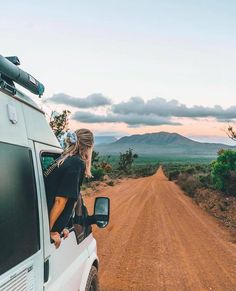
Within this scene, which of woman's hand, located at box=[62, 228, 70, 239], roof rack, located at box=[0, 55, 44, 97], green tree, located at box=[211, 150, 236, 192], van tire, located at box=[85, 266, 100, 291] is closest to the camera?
roof rack, located at box=[0, 55, 44, 97]

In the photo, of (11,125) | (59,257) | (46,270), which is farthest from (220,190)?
(11,125)

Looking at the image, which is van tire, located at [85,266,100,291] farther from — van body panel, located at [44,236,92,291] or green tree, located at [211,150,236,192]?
green tree, located at [211,150,236,192]

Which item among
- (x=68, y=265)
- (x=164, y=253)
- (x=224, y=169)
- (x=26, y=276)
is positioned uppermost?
(x=26, y=276)

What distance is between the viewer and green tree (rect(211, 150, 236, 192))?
2639 centimetres

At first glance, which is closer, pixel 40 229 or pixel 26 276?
pixel 26 276

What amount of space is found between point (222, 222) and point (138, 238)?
578 cm

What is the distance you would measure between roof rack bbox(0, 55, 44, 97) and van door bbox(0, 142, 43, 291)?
1.24 ft

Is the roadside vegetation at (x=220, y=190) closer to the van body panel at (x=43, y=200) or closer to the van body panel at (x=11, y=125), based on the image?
the van body panel at (x=43, y=200)

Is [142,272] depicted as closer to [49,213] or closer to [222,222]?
[49,213]

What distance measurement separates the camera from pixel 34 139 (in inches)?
116

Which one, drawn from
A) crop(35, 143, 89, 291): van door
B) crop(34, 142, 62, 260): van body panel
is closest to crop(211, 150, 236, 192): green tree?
crop(35, 143, 89, 291): van door

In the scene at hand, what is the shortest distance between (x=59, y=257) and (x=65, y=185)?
53 centimetres

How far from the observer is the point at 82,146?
3.59 meters

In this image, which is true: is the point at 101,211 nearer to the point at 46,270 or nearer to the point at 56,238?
the point at 56,238
